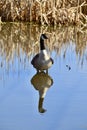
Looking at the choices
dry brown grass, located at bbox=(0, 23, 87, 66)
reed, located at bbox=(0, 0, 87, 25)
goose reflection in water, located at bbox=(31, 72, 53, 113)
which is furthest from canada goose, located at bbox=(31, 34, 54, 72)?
reed, located at bbox=(0, 0, 87, 25)

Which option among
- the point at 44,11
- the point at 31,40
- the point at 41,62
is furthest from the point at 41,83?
the point at 44,11

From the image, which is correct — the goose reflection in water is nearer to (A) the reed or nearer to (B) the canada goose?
(B) the canada goose

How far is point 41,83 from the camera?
745 cm

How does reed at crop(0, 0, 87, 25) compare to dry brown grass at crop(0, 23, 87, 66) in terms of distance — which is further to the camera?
reed at crop(0, 0, 87, 25)

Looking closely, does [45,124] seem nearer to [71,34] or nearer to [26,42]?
[26,42]

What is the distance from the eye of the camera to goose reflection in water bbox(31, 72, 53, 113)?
6785 mm

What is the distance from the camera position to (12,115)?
5.80 m

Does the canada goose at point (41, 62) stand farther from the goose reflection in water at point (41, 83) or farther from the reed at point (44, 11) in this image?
the reed at point (44, 11)

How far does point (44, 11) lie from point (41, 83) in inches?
202

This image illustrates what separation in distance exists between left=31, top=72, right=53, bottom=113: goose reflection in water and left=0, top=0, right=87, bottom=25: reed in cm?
441

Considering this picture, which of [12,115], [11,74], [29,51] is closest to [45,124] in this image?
[12,115]

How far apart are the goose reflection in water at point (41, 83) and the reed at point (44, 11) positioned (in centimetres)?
441

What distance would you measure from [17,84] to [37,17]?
5.59 meters

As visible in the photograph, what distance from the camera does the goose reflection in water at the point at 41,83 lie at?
6785mm
